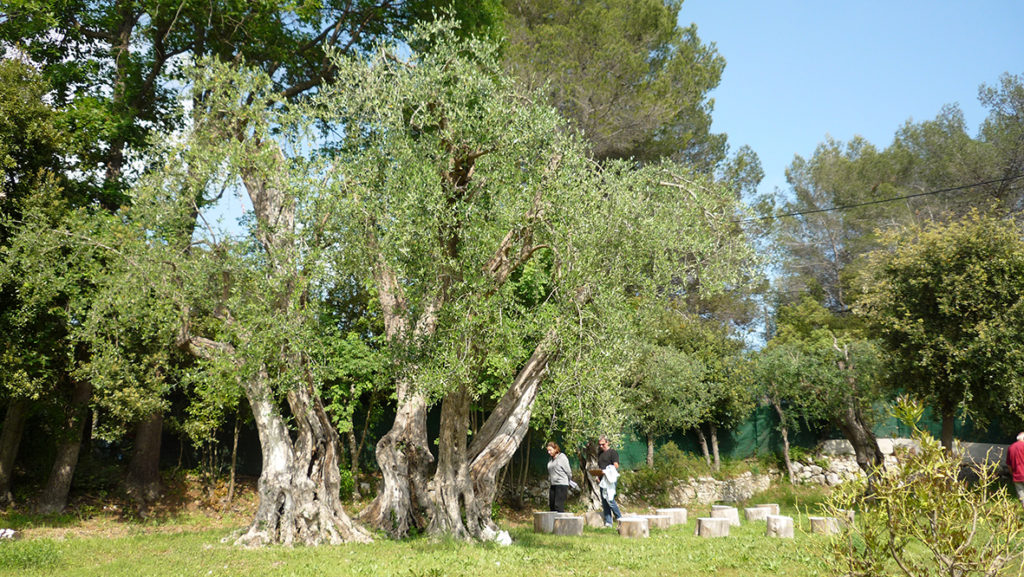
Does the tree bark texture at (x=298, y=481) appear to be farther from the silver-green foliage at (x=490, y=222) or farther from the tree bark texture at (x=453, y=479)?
the silver-green foliage at (x=490, y=222)

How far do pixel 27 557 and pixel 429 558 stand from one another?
534 centimetres

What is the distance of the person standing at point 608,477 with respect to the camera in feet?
46.0

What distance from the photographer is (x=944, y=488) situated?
4594 mm

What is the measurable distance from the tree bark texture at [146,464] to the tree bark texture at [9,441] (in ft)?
8.04

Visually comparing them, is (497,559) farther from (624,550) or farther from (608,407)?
(608,407)

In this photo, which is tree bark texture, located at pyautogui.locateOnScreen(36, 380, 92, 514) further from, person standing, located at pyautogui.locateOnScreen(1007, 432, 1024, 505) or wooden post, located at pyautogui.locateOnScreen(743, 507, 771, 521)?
person standing, located at pyautogui.locateOnScreen(1007, 432, 1024, 505)

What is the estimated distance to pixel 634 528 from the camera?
41.3ft

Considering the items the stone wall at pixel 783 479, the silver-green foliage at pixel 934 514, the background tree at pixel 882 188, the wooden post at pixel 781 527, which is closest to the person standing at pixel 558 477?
the wooden post at pixel 781 527

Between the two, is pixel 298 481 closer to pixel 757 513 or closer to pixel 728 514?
pixel 728 514

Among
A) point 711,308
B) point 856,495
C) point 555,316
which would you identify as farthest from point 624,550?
point 711,308

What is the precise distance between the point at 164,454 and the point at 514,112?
1543 centimetres

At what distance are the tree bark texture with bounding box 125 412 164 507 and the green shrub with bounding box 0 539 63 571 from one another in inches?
268

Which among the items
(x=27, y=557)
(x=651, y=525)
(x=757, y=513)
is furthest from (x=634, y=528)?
(x=27, y=557)

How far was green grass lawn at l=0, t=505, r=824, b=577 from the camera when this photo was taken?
8.52m
